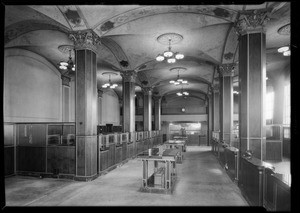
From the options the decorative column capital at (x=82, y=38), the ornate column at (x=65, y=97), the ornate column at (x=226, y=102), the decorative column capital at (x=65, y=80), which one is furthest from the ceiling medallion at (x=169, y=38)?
the ornate column at (x=65, y=97)

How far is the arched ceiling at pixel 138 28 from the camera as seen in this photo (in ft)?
22.5

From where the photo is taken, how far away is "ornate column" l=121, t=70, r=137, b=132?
12.4m

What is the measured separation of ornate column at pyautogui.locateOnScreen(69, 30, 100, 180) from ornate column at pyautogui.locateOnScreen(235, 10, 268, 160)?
4987mm

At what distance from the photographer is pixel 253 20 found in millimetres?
6164

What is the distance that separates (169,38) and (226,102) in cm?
456

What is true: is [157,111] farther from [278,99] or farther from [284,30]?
[284,30]

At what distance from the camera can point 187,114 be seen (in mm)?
23812

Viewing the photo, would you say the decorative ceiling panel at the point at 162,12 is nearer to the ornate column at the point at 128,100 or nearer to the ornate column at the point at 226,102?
the ornate column at the point at 226,102

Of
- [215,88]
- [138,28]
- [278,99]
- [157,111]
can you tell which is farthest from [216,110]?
[138,28]

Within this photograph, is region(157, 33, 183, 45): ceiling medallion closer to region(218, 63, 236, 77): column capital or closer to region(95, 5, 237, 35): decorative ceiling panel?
region(95, 5, 237, 35): decorative ceiling panel

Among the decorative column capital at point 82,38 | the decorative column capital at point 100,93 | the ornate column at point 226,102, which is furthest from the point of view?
the decorative column capital at point 100,93

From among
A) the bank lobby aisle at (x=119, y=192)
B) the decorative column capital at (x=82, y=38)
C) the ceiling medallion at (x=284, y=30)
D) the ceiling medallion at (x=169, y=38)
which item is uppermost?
the ceiling medallion at (x=169, y=38)

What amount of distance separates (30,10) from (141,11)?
142 inches

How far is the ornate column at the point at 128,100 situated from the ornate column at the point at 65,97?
4301 mm
